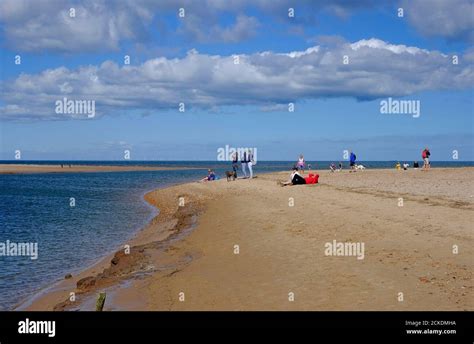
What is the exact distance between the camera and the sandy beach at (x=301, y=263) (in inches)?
381

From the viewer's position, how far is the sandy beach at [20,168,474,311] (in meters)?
9.67

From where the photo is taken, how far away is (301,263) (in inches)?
496
